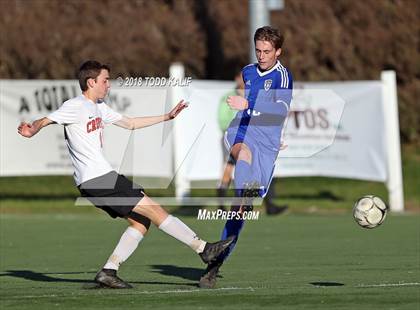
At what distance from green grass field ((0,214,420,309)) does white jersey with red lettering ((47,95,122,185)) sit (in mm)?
1061

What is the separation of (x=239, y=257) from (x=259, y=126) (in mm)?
3101

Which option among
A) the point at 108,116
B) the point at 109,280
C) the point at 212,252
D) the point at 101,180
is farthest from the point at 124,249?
the point at 108,116

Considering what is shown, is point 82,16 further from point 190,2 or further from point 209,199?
point 209,199

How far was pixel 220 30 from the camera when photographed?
2620 cm

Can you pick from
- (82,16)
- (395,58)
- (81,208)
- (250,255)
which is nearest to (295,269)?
(250,255)

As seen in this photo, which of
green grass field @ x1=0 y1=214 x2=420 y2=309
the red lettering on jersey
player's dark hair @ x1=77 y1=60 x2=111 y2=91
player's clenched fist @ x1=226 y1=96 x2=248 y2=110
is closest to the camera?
green grass field @ x1=0 y1=214 x2=420 y2=309

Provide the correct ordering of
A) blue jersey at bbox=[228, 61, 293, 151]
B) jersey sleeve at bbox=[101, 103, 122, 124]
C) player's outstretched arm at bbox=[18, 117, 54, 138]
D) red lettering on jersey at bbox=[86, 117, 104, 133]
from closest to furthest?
player's outstretched arm at bbox=[18, 117, 54, 138] < red lettering on jersey at bbox=[86, 117, 104, 133] < jersey sleeve at bbox=[101, 103, 122, 124] < blue jersey at bbox=[228, 61, 293, 151]

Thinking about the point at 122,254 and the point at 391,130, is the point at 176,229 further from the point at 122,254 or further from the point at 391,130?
the point at 391,130

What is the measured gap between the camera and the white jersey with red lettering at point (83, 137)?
9.70 m

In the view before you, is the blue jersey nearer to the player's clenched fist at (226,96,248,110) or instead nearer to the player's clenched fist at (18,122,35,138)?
the player's clenched fist at (226,96,248,110)

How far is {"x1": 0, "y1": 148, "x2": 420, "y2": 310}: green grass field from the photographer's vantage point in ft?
29.5

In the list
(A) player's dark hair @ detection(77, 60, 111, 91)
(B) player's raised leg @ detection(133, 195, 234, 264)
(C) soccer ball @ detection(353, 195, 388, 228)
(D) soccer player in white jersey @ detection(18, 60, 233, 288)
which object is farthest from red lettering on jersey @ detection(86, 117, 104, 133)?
(C) soccer ball @ detection(353, 195, 388, 228)

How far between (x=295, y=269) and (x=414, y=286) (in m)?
2.15

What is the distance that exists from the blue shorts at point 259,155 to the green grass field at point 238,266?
3.17 feet
